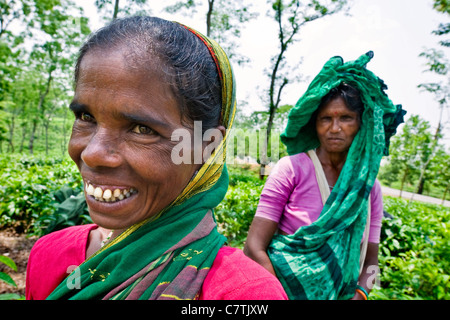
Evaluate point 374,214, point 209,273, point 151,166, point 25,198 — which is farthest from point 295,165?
point 25,198

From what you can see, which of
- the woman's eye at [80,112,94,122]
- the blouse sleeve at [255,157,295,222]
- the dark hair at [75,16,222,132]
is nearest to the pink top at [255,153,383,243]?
the blouse sleeve at [255,157,295,222]

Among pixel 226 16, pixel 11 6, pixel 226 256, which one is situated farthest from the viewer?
pixel 226 16

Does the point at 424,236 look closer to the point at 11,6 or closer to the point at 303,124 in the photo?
the point at 303,124

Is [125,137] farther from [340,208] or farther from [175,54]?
[340,208]

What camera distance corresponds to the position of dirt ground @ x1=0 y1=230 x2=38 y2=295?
11.3 feet

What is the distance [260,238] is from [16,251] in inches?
167

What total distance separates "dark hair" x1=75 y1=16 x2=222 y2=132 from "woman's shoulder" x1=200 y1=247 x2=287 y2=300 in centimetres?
50

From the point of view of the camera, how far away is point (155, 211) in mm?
897

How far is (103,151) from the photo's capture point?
0.80 meters

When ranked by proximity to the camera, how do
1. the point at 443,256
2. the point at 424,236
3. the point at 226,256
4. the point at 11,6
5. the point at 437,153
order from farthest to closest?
the point at 437,153 → the point at 11,6 → the point at 424,236 → the point at 443,256 → the point at 226,256

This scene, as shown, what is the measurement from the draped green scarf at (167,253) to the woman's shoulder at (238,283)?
0.04 metres
